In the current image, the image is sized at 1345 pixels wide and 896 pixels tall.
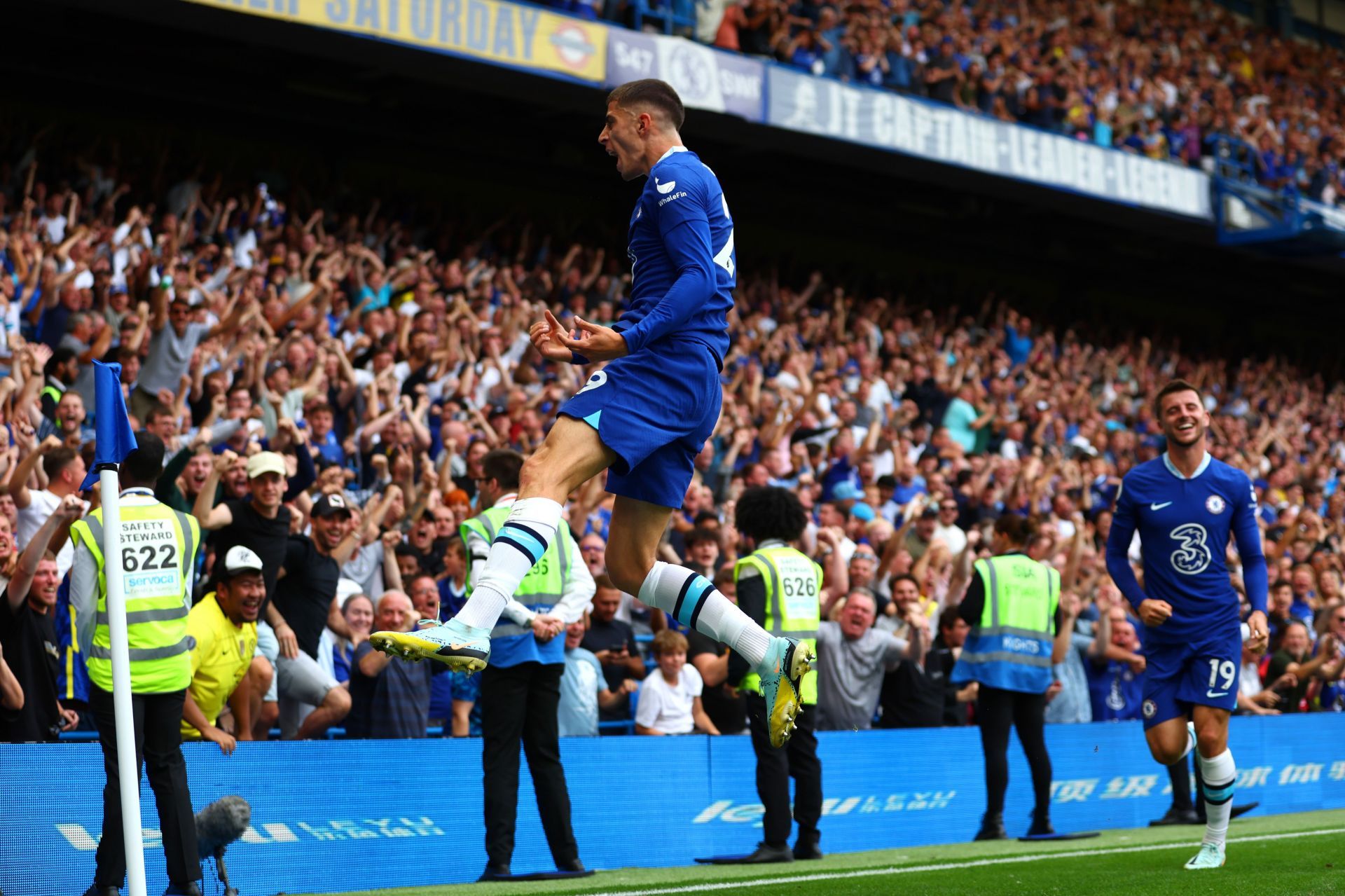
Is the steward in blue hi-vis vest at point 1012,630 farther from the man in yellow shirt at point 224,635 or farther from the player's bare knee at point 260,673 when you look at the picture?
the man in yellow shirt at point 224,635

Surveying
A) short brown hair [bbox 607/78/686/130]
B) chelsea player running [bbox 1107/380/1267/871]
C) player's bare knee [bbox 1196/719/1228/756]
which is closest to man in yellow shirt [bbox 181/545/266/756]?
short brown hair [bbox 607/78/686/130]

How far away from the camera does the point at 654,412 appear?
5492 millimetres

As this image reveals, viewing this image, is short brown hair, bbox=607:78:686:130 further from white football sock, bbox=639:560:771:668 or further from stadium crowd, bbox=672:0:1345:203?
stadium crowd, bbox=672:0:1345:203

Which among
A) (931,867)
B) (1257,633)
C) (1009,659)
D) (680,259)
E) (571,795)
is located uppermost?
(680,259)

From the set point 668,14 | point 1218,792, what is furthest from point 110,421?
point 668,14

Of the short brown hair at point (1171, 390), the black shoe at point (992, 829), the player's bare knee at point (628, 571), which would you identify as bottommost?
the black shoe at point (992, 829)

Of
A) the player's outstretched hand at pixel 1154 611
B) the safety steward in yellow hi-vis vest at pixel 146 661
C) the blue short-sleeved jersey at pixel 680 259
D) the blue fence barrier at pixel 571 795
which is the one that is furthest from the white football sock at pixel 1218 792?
the safety steward in yellow hi-vis vest at pixel 146 661

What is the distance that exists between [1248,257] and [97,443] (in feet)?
90.4

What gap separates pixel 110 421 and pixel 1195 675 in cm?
545

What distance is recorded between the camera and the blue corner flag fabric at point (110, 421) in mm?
4969

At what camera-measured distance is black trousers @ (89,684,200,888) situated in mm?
6742

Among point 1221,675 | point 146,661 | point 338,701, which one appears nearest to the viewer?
point 146,661

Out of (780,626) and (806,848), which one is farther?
(806,848)

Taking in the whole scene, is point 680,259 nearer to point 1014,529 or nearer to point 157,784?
point 157,784
